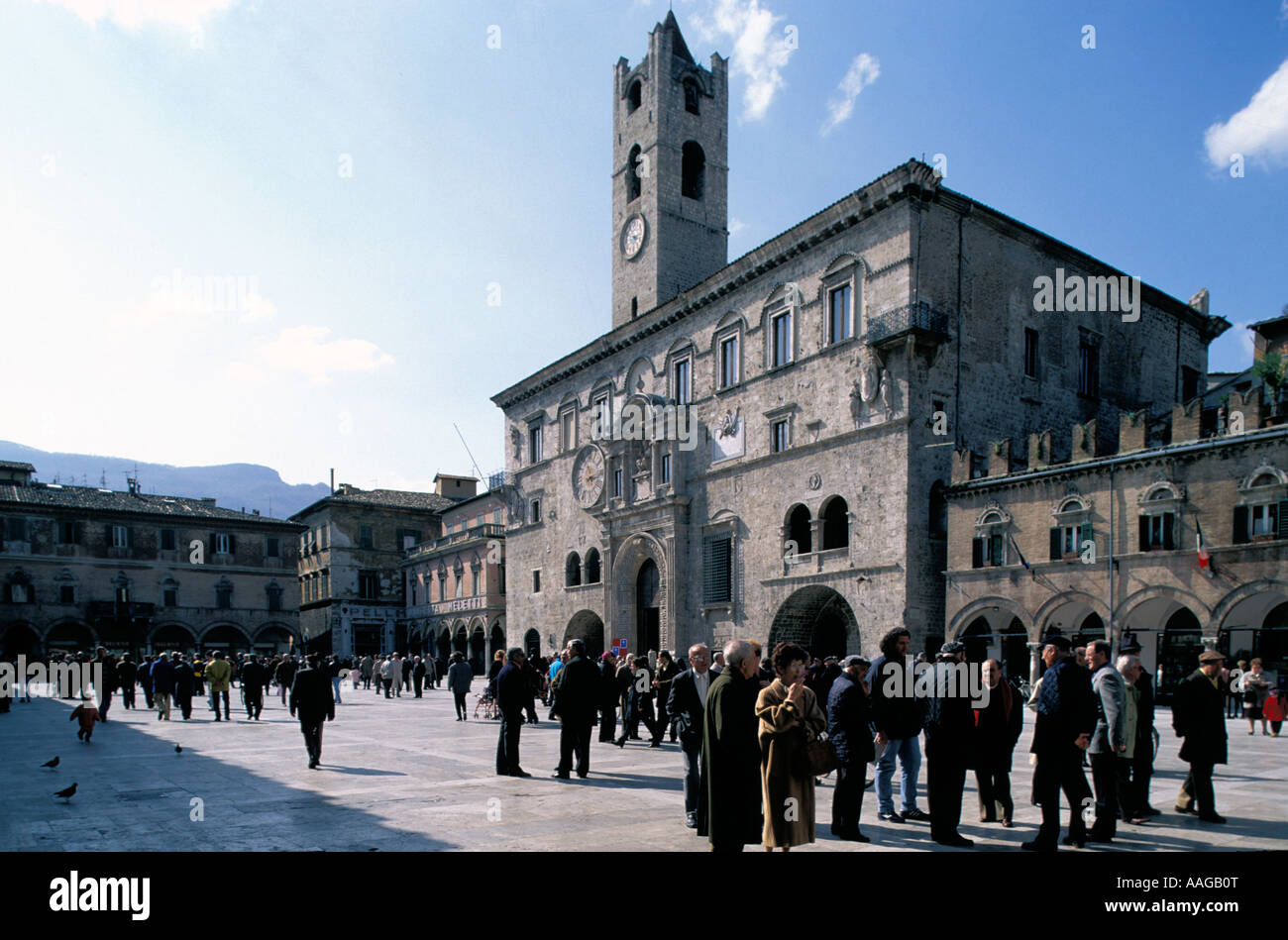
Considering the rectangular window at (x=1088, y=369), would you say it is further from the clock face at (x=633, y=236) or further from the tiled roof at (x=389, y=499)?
the tiled roof at (x=389, y=499)

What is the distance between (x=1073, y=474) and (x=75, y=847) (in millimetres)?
21936

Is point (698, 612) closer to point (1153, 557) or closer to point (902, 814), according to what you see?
point (1153, 557)

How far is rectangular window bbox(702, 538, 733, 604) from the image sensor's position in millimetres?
31969

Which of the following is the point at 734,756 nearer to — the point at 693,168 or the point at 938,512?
the point at 938,512

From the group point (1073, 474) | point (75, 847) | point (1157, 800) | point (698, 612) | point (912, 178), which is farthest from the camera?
point (698, 612)

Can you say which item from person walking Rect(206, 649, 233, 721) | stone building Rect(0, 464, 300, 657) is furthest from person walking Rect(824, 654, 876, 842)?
stone building Rect(0, 464, 300, 657)

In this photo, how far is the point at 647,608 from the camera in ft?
120

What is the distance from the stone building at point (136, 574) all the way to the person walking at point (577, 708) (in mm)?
49953

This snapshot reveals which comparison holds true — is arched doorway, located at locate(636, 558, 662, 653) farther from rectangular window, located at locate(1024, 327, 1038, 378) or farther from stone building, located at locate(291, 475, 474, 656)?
stone building, located at locate(291, 475, 474, 656)

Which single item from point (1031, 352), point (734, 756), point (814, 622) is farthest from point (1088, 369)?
point (734, 756)

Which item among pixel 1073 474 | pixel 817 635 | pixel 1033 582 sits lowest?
pixel 817 635

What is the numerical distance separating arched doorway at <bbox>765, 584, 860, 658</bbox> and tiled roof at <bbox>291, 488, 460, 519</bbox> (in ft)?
122
